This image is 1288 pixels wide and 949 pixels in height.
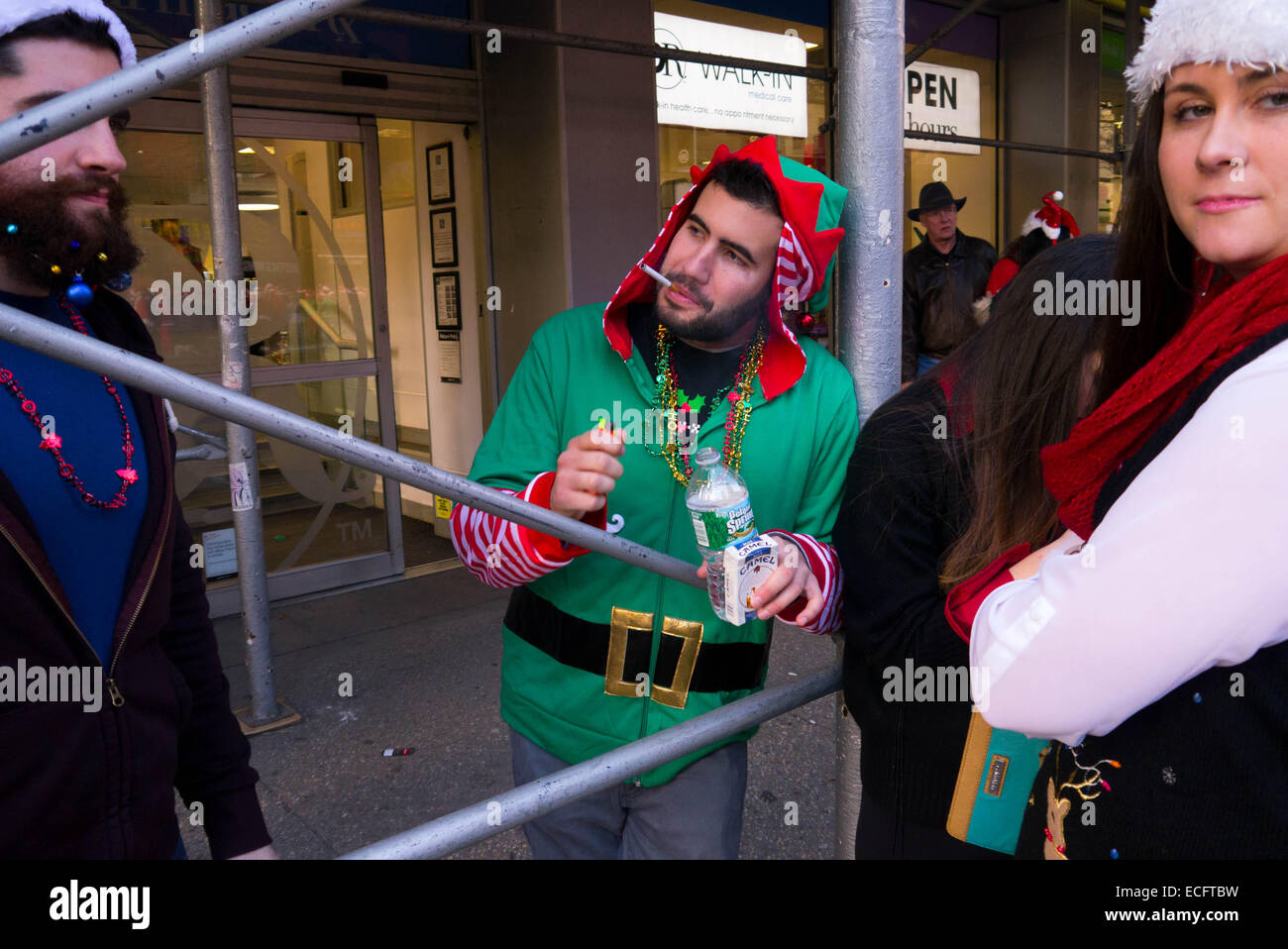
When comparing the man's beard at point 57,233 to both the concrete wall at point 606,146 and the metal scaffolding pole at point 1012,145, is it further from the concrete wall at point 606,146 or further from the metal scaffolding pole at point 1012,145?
the metal scaffolding pole at point 1012,145

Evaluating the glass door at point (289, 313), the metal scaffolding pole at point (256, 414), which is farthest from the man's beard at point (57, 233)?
the glass door at point (289, 313)

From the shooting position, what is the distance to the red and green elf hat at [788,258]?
1.82 m

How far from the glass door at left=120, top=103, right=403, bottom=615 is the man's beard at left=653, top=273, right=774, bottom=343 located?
10.6 ft

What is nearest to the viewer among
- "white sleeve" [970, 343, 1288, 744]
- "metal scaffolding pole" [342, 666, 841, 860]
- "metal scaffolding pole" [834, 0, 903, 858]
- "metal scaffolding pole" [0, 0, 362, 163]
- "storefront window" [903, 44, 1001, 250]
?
"white sleeve" [970, 343, 1288, 744]

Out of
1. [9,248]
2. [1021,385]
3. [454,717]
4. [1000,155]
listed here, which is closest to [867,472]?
[1021,385]

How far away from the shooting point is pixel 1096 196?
9.02 meters

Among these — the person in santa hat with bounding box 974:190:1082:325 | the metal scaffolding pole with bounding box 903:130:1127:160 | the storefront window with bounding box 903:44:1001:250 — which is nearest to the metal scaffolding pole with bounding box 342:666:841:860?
the person in santa hat with bounding box 974:190:1082:325

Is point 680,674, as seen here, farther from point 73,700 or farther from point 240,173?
point 240,173

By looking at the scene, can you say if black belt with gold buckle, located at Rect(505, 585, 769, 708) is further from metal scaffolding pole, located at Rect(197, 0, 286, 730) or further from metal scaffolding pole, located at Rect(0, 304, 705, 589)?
metal scaffolding pole, located at Rect(197, 0, 286, 730)

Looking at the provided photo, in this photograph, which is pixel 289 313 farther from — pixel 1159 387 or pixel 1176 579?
pixel 1176 579

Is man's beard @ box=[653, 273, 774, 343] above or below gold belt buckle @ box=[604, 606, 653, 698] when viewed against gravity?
above

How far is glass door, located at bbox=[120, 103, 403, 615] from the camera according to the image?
4.90 metres

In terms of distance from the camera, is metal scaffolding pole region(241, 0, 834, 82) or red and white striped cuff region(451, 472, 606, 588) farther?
metal scaffolding pole region(241, 0, 834, 82)
